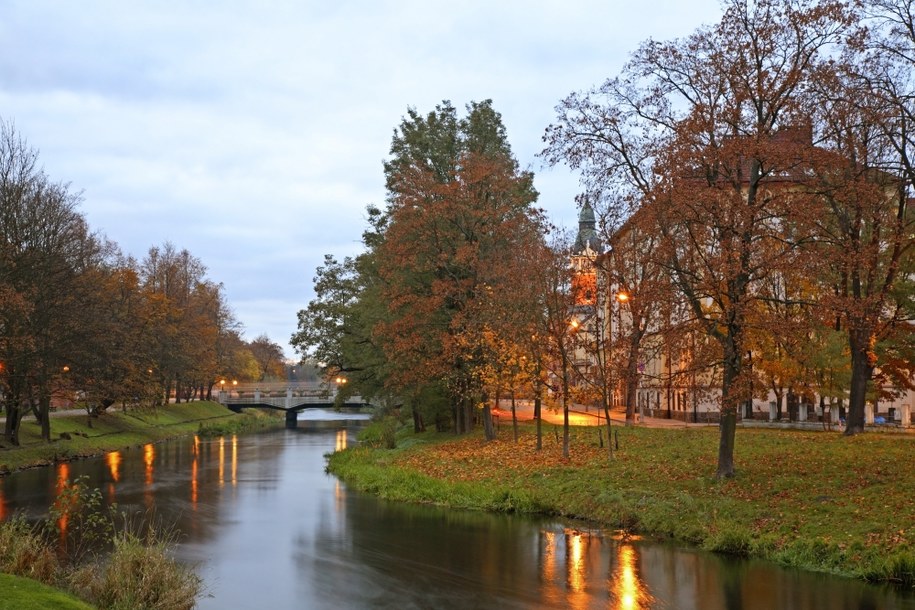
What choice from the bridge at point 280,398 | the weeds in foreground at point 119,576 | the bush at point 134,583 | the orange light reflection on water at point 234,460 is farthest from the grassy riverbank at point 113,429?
the bush at point 134,583

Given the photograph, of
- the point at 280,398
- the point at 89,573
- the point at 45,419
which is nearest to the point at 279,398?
the point at 280,398

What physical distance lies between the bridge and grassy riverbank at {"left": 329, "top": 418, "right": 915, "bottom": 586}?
5685 cm

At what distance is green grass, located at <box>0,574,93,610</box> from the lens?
33.2ft

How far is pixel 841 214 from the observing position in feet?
86.4

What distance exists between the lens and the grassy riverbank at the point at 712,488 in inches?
647

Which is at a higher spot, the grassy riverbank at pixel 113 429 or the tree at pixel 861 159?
the tree at pixel 861 159

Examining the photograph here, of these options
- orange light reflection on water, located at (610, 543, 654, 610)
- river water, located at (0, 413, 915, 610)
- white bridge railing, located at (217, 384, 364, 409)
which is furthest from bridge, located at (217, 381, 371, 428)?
orange light reflection on water, located at (610, 543, 654, 610)

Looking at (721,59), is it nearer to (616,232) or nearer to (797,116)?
(797,116)

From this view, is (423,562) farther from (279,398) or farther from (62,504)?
(279,398)

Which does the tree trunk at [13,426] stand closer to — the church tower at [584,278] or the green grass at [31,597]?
the church tower at [584,278]

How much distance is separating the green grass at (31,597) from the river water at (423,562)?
146 inches

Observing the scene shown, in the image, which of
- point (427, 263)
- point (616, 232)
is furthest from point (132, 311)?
point (616, 232)

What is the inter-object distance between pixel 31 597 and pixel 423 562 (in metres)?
8.97

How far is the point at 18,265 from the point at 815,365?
113 ft
